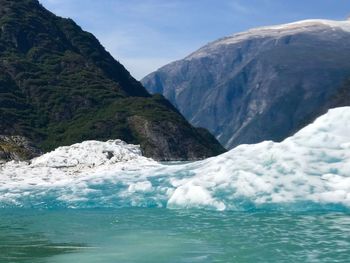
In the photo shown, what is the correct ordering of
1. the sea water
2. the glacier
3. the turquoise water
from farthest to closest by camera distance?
the glacier → the sea water → the turquoise water

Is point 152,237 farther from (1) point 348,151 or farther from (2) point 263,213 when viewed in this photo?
(1) point 348,151

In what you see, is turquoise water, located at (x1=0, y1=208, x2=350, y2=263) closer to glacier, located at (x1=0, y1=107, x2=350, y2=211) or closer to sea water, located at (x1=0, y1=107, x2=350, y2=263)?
sea water, located at (x1=0, y1=107, x2=350, y2=263)

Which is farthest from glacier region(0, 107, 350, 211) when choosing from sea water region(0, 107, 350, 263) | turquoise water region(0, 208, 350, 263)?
turquoise water region(0, 208, 350, 263)

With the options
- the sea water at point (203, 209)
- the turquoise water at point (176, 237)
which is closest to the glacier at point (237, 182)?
the sea water at point (203, 209)

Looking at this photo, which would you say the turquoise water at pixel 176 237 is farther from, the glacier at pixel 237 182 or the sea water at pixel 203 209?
the glacier at pixel 237 182

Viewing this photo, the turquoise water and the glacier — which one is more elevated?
the glacier
